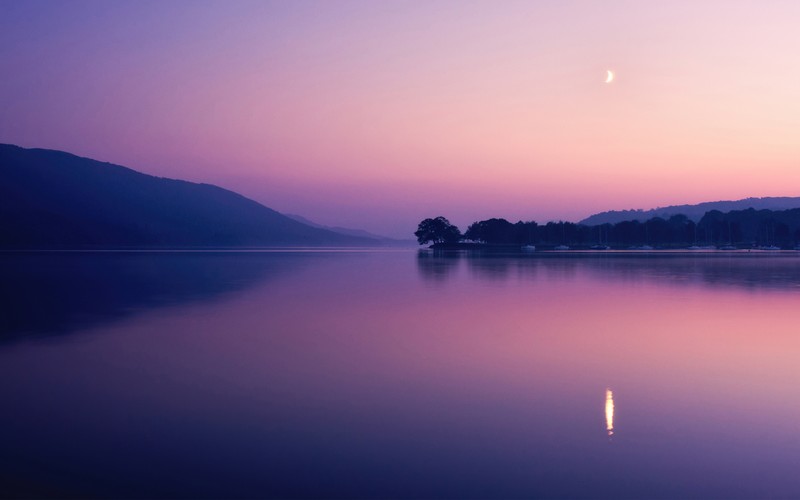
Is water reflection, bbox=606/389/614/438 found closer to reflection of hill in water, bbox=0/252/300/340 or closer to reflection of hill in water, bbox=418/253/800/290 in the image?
reflection of hill in water, bbox=0/252/300/340

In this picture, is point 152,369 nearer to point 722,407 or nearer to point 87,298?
point 722,407

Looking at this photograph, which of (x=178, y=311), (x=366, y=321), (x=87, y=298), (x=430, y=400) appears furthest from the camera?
(x=87, y=298)

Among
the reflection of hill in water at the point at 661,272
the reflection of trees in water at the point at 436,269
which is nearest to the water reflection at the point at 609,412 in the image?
the reflection of hill in water at the point at 661,272

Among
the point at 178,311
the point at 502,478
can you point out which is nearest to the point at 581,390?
the point at 502,478

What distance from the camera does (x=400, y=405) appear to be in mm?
14438

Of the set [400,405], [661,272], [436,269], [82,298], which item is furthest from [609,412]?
[436,269]

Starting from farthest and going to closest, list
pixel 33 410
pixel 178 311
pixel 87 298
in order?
pixel 87 298, pixel 178 311, pixel 33 410

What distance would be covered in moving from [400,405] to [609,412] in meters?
4.99

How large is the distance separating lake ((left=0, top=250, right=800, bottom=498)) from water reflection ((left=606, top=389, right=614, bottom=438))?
7 cm

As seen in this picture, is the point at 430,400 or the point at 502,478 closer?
the point at 502,478

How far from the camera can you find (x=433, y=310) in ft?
115

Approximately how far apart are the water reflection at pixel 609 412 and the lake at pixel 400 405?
7 cm

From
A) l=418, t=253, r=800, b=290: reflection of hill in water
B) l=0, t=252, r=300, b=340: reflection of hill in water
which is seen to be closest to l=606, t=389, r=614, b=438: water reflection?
l=0, t=252, r=300, b=340: reflection of hill in water

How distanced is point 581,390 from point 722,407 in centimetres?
337
